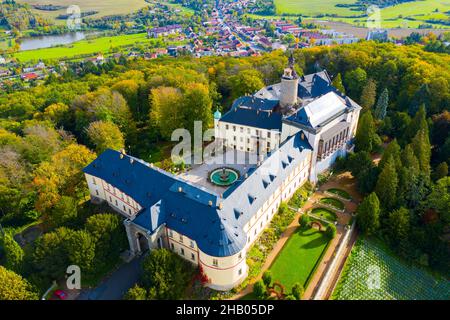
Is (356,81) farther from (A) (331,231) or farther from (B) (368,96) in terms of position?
(A) (331,231)

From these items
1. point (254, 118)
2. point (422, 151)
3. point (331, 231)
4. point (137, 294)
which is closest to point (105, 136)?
point (254, 118)

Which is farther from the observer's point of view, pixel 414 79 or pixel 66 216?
pixel 414 79

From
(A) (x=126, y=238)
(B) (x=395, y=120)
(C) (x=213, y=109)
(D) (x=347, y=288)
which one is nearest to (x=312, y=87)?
(B) (x=395, y=120)

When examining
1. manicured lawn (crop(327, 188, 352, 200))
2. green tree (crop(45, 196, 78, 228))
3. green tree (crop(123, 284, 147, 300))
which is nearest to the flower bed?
manicured lawn (crop(327, 188, 352, 200))

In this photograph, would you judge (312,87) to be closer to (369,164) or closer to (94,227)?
(369,164)

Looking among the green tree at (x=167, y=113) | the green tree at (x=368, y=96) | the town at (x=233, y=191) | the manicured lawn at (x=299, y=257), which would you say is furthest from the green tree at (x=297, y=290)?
the green tree at (x=368, y=96)

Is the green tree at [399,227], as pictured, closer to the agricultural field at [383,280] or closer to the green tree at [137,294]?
the agricultural field at [383,280]

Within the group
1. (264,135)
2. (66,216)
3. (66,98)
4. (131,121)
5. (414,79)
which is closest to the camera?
(66,216)
